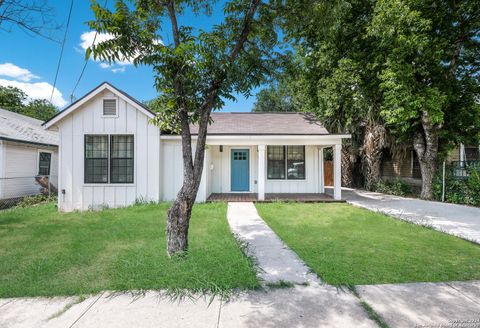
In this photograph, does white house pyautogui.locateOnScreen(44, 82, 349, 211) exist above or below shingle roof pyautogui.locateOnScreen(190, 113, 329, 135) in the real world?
below

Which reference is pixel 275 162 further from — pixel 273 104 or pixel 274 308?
pixel 273 104

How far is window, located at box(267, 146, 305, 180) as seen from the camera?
1107 cm

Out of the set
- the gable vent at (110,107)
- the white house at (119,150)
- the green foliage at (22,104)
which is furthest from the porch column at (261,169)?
the green foliage at (22,104)

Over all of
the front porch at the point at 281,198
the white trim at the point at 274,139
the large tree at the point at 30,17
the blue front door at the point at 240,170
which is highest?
the large tree at the point at 30,17

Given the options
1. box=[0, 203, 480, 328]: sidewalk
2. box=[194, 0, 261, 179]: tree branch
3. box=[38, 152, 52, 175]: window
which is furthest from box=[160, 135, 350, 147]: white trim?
box=[38, 152, 52, 175]: window

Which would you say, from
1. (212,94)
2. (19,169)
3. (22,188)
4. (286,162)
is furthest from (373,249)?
(19,169)

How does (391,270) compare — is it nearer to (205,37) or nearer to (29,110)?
(205,37)

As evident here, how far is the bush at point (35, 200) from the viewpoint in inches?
392

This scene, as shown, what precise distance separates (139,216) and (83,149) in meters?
3.76

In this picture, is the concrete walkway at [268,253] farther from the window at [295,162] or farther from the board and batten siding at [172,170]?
the window at [295,162]

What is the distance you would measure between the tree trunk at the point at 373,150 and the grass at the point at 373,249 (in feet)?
21.3

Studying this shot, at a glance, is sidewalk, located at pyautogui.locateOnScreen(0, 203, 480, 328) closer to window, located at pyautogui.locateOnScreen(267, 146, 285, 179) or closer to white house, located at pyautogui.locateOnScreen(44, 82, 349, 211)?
Result: white house, located at pyautogui.locateOnScreen(44, 82, 349, 211)

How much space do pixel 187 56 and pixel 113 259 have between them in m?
3.44

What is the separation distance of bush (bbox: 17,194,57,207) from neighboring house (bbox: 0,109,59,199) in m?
0.72
